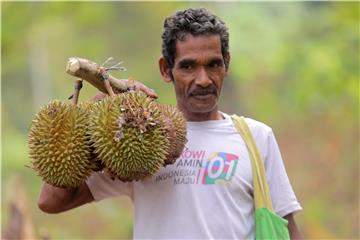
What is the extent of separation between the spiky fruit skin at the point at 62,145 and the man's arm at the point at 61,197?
30 cm

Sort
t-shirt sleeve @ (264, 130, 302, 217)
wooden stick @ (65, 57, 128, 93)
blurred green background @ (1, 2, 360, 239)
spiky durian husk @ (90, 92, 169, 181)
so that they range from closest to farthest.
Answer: spiky durian husk @ (90, 92, 169, 181), wooden stick @ (65, 57, 128, 93), t-shirt sleeve @ (264, 130, 302, 217), blurred green background @ (1, 2, 360, 239)

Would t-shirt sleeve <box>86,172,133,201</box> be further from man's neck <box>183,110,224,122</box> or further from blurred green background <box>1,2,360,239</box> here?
blurred green background <box>1,2,360,239</box>

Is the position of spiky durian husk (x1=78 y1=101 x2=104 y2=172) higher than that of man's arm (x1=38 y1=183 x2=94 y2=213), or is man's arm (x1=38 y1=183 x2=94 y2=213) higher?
spiky durian husk (x1=78 y1=101 x2=104 y2=172)

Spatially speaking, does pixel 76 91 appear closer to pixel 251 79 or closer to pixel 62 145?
pixel 62 145

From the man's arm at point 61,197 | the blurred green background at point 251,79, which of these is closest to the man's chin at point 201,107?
the man's arm at point 61,197

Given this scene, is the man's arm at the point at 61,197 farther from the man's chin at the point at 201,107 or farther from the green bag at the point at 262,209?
the green bag at the point at 262,209

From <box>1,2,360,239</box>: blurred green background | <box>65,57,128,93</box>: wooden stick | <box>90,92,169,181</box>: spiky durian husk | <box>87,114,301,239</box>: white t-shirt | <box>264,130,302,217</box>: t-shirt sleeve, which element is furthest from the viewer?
<box>1,2,360,239</box>: blurred green background

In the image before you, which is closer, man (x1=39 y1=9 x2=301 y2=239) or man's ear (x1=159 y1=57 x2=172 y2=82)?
man (x1=39 y1=9 x2=301 y2=239)

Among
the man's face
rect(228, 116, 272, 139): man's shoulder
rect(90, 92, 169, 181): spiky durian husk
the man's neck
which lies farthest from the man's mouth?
rect(90, 92, 169, 181): spiky durian husk

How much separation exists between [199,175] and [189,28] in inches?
19.6

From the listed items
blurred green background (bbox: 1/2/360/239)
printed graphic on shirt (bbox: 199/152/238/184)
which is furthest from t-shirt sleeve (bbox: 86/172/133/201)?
blurred green background (bbox: 1/2/360/239)

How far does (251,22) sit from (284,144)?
1449mm

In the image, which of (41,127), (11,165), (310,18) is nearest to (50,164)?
(41,127)

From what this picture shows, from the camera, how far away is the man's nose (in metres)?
2.35
